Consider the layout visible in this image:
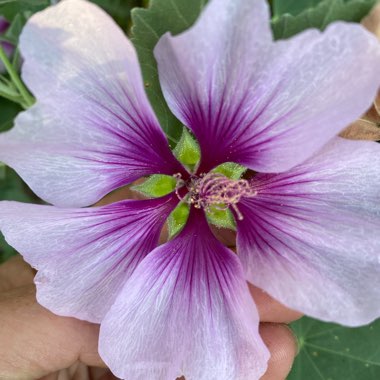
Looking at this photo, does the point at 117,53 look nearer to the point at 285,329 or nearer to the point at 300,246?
the point at 300,246

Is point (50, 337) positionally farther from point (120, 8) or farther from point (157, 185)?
point (120, 8)

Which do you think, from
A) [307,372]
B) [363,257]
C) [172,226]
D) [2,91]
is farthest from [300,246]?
[307,372]

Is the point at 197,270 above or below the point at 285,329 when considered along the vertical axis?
above

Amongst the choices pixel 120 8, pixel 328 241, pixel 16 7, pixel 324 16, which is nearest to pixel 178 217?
pixel 328 241

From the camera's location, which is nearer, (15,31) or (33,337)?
(33,337)

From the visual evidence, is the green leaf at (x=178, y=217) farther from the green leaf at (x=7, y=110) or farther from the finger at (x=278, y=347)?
the green leaf at (x=7, y=110)

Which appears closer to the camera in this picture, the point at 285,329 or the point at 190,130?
the point at 190,130
